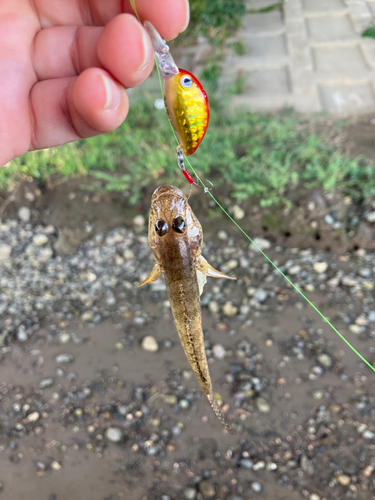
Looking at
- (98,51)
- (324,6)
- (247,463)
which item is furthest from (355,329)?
(324,6)

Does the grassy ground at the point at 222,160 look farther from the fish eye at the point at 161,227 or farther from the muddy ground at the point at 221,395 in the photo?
the fish eye at the point at 161,227

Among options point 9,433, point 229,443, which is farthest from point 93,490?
point 229,443

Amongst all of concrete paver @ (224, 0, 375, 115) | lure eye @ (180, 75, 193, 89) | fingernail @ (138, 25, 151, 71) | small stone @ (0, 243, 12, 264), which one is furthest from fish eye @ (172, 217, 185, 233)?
concrete paver @ (224, 0, 375, 115)

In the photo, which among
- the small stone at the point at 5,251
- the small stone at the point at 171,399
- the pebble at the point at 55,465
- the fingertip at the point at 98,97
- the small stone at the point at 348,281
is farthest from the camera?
the small stone at the point at 5,251

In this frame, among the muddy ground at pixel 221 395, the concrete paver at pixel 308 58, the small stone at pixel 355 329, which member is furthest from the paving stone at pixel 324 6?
the small stone at pixel 355 329

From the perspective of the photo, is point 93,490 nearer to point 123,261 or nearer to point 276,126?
point 123,261

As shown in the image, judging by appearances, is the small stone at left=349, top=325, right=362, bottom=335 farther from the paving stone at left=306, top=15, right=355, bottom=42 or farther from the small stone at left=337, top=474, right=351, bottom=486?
the paving stone at left=306, top=15, right=355, bottom=42
